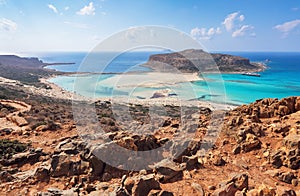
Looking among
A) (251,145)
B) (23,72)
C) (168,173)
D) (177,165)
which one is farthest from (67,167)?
(23,72)

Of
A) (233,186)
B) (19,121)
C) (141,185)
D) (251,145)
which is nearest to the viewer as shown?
(233,186)

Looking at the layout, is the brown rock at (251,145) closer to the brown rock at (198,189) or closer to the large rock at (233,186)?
the large rock at (233,186)

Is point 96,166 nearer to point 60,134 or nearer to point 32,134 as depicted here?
point 60,134

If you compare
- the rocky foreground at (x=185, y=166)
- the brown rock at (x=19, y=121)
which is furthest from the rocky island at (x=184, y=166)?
the brown rock at (x=19, y=121)

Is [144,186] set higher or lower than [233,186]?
lower

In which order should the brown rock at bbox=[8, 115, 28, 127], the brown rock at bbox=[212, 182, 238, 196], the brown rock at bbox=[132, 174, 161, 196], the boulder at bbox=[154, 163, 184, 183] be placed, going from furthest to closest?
the brown rock at bbox=[8, 115, 28, 127], the boulder at bbox=[154, 163, 184, 183], the brown rock at bbox=[132, 174, 161, 196], the brown rock at bbox=[212, 182, 238, 196]

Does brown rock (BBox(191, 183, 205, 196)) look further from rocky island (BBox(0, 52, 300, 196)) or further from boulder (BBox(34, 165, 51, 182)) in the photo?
boulder (BBox(34, 165, 51, 182))

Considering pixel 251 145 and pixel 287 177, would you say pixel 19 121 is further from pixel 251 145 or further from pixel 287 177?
pixel 287 177

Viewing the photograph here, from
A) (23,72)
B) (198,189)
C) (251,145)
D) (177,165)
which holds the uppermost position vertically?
(23,72)

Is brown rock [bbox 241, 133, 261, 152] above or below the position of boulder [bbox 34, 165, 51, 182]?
above

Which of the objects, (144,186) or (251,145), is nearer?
(144,186)

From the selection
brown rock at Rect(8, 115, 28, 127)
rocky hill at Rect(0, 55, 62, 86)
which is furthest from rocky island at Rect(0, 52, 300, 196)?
rocky hill at Rect(0, 55, 62, 86)
